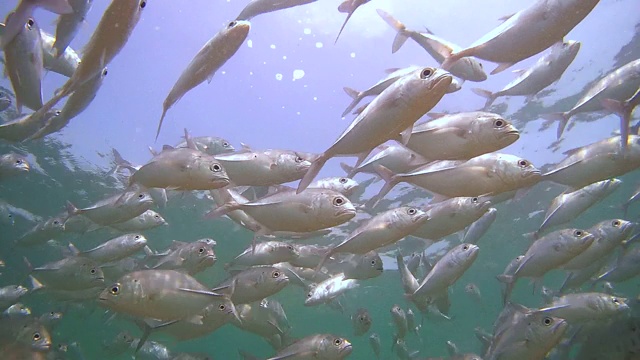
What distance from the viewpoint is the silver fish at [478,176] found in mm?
3773

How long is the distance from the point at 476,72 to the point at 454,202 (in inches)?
62.8

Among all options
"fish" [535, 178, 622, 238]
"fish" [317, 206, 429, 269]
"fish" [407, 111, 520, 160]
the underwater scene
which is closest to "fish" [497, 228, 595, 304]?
the underwater scene

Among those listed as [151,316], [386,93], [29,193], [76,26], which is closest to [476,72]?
[386,93]

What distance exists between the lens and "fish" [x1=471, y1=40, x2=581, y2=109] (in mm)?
4312

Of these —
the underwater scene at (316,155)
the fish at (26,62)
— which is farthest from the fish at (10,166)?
the fish at (26,62)

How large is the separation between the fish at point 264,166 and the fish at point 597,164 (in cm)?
311

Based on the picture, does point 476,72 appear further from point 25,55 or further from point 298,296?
point 298,296

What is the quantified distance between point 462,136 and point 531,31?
36.2 inches

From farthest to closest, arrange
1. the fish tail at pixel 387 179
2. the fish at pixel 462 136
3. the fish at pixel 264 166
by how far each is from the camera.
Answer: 1. the fish at pixel 264 166
2. the fish tail at pixel 387 179
3. the fish at pixel 462 136

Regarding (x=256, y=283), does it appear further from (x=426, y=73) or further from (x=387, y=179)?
(x=426, y=73)

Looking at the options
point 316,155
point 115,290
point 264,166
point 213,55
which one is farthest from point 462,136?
point 115,290

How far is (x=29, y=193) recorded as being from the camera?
19.7 m

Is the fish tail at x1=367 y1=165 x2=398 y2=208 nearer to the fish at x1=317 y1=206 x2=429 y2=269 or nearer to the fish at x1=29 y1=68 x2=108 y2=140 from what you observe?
the fish at x1=317 y1=206 x2=429 y2=269

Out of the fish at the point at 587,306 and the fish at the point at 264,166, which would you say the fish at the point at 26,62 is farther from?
the fish at the point at 587,306
